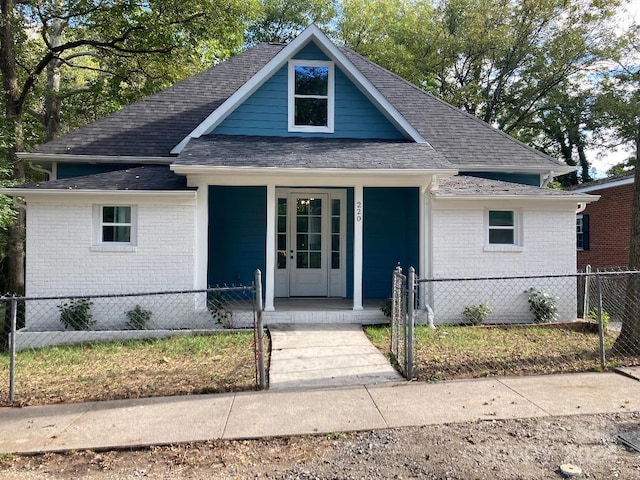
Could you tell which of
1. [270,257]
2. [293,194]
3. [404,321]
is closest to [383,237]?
[293,194]

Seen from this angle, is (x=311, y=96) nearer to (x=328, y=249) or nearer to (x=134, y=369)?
(x=328, y=249)

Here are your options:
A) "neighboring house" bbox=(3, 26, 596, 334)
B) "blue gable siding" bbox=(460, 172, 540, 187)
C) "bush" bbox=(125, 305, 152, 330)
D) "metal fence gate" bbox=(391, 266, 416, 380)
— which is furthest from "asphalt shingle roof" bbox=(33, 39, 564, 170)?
"metal fence gate" bbox=(391, 266, 416, 380)

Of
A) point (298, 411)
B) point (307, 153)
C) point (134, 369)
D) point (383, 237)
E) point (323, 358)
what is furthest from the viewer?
point (383, 237)

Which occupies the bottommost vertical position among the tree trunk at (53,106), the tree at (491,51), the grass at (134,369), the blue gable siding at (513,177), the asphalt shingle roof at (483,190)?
the grass at (134,369)

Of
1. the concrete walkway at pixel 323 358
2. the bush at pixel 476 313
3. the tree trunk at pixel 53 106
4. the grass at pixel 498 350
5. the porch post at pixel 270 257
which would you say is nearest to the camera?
the concrete walkway at pixel 323 358

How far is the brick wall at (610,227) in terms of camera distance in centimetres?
1716

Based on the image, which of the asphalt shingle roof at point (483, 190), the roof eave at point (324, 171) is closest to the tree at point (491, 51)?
the asphalt shingle roof at point (483, 190)

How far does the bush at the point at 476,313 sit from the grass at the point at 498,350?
36cm

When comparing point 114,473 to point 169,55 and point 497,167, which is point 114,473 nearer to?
point 497,167

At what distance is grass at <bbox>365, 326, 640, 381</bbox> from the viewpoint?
6016 mm

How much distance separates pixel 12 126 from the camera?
11.6m

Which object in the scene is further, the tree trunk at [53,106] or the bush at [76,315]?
the tree trunk at [53,106]

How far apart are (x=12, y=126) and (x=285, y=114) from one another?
24.1ft

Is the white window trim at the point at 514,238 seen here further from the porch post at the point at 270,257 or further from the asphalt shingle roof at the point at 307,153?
the porch post at the point at 270,257
